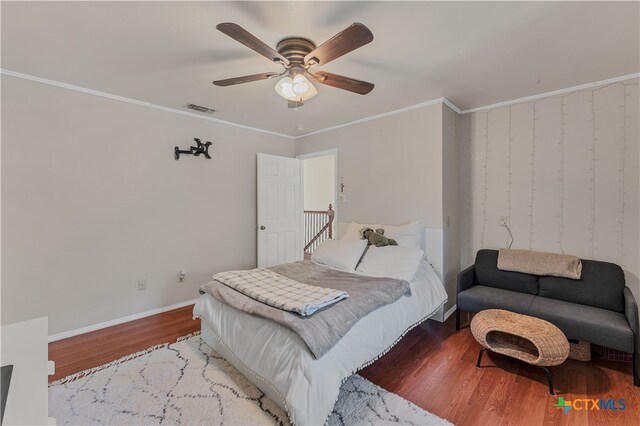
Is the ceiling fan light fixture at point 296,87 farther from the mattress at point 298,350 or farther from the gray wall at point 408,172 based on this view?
the gray wall at point 408,172

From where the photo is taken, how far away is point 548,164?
9.77 feet

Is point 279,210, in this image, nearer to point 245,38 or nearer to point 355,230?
point 355,230

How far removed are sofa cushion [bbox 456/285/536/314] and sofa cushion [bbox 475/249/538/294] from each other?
69 millimetres

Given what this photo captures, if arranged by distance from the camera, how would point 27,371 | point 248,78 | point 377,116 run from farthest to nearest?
point 377,116 < point 248,78 < point 27,371

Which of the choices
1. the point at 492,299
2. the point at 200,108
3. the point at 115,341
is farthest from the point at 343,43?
the point at 115,341

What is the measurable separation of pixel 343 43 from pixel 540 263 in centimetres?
273

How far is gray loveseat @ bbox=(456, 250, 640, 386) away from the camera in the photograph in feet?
6.92

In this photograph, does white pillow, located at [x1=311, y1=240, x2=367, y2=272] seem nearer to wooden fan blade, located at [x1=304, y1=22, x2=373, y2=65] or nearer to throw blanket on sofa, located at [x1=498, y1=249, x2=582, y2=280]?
throw blanket on sofa, located at [x1=498, y1=249, x2=582, y2=280]

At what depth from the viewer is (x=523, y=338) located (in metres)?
2.21

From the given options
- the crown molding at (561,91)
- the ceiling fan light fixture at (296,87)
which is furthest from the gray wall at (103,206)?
the crown molding at (561,91)

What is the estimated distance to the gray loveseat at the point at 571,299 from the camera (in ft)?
6.92

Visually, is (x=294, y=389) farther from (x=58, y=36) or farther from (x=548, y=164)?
(x=548, y=164)

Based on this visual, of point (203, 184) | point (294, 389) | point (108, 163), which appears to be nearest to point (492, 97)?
point (294, 389)

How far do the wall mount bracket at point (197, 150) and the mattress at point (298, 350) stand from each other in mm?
1908
